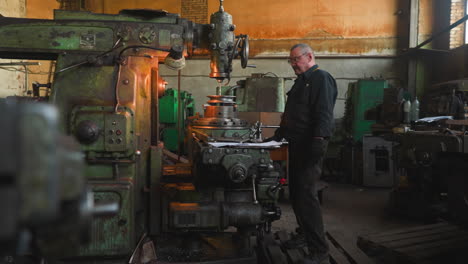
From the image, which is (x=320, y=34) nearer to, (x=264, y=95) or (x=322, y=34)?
(x=322, y=34)

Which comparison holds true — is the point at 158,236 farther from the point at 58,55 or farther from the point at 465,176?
the point at 465,176

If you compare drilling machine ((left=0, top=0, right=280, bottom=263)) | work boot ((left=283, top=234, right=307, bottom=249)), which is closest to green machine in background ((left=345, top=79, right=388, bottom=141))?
work boot ((left=283, top=234, right=307, bottom=249))

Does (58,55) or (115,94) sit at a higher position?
(58,55)

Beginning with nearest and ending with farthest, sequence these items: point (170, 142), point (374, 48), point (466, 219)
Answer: point (466, 219) → point (170, 142) → point (374, 48)

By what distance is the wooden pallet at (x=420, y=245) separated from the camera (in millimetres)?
2575

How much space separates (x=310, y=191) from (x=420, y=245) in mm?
1098

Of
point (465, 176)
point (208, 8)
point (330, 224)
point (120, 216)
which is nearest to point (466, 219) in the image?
point (465, 176)

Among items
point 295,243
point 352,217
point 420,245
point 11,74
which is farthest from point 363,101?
point 11,74

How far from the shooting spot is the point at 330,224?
12.6 ft

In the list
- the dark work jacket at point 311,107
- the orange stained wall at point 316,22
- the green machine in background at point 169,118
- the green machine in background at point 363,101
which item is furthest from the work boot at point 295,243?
the orange stained wall at point 316,22

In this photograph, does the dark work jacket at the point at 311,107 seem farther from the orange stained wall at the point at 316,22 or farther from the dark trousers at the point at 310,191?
the orange stained wall at the point at 316,22

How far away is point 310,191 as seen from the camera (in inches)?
93.1

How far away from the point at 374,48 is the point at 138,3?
547cm

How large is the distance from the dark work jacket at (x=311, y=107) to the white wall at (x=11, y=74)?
4665 millimetres
